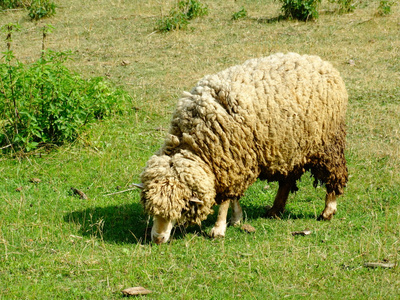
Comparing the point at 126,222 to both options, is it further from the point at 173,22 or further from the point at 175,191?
the point at 173,22

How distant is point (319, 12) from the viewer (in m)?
14.1

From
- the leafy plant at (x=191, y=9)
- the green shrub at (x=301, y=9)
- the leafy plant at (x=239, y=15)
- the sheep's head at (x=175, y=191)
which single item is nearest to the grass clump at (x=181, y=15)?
the leafy plant at (x=191, y=9)

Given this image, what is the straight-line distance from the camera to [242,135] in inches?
210

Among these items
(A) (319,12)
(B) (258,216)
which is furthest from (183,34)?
(B) (258,216)

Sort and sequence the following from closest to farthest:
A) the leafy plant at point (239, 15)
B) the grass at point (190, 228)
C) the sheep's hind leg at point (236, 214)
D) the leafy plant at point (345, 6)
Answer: the grass at point (190, 228) → the sheep's hind leg at point (236, 214) → the leafy plant at point (345, 6) → the leafy plant at point (239, 15)

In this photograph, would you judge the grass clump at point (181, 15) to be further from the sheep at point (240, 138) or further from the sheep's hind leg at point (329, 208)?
the sheep's hind leg at point (329, 208)

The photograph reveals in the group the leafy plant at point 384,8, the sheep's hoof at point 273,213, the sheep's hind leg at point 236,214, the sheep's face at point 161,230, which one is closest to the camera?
the sheep's face at point 161,230

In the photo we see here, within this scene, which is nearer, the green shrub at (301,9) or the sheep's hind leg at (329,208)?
the sheep's hind leg at (329,208)

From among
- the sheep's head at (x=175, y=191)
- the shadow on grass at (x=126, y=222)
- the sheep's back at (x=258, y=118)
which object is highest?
the sheep's back at (x=258, y=118)

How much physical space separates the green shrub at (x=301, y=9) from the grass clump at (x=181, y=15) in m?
2.42

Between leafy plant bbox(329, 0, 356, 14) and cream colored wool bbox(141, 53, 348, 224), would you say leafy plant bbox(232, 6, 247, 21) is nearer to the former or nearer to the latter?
leafy plant bbox(329, 0, 356, 14)

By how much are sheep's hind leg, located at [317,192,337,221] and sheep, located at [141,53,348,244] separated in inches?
6.3

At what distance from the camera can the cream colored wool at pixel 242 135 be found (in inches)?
207

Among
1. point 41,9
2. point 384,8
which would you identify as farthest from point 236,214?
point 41,9
